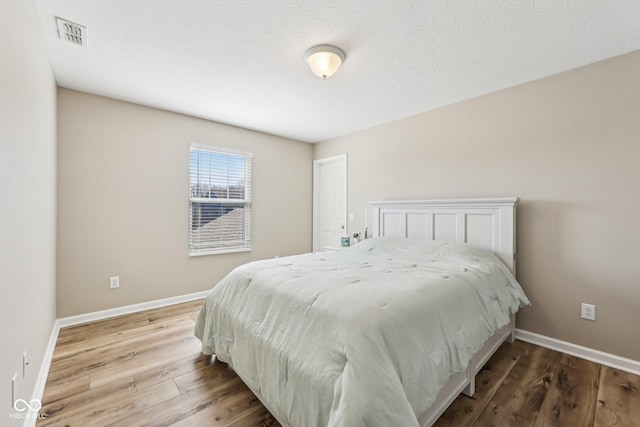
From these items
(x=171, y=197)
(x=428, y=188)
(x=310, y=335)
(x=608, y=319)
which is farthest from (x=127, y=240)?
(x=608, y=319)

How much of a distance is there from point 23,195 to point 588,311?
4.01m

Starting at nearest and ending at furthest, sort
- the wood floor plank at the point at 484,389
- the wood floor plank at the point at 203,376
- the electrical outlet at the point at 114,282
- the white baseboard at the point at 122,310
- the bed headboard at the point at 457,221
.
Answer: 1. the wood floor plank at the point at 484,389
2. the wood floor plank at the point at 203,376
3. the bed headboard at the point at 457,221
4. the white baseboard at the point at 122,310
5. the electrical outlet at the point at 114,282

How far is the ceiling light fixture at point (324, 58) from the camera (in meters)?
2.00

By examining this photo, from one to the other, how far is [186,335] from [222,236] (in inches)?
60.9

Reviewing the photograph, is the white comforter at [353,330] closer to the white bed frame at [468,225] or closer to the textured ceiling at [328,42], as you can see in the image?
the white bed frame at [468,225]

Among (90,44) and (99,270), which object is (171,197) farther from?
(90,44)

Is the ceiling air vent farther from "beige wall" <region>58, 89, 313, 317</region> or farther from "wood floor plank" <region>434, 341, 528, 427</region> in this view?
"wood floor plank" <region>434, 341, 528, 427</region>

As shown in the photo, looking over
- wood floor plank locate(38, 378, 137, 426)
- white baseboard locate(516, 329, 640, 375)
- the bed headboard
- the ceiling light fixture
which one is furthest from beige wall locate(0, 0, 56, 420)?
white baseboard locate(516, 329, 640, 375)

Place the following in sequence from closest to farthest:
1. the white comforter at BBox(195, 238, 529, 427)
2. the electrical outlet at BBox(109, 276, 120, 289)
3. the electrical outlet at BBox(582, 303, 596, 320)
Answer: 1. the white comforter at BBox(195, 238, 529, 427)
2. the electrical outlet at BBox(582, 303, 596, 320)
3. the electrical outlet at BBox(109, 276, 120, 289)

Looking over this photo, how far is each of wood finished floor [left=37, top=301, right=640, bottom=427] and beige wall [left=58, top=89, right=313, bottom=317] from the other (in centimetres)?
71

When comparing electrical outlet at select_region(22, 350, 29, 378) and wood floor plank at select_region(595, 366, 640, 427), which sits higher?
electrical outlet at select_region(22, 350, 29, 378)

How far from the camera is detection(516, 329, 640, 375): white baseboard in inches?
79.0

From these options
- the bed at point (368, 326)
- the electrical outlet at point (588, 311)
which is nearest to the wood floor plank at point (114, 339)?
the bed at point (368, 326)

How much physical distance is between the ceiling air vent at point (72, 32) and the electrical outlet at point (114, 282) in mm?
2252
